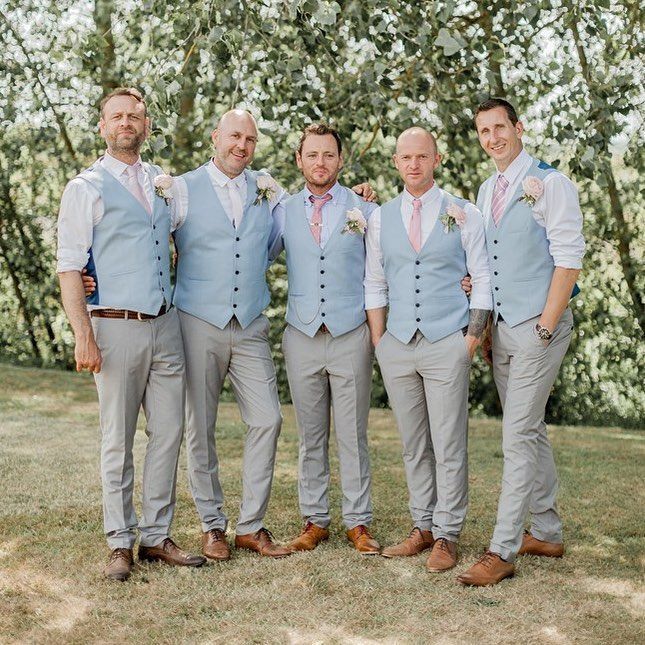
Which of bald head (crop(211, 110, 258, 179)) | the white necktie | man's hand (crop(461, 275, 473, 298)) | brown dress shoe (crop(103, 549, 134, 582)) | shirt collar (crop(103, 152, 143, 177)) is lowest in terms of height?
brown dress shoe (crop(103, 549, 134, 582))

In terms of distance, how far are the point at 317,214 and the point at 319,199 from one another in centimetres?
8

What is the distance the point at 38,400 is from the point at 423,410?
512cm

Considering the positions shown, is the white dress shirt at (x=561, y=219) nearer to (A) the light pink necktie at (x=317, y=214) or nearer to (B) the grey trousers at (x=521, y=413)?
(B) the grey trousers at (x=521, y=413)

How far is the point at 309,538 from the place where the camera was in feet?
13.8

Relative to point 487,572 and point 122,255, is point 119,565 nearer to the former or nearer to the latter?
point 122,255

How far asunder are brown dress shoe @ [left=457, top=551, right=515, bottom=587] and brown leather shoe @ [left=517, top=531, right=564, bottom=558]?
34 centimetres

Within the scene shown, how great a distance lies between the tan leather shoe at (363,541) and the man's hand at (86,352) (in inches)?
55.0

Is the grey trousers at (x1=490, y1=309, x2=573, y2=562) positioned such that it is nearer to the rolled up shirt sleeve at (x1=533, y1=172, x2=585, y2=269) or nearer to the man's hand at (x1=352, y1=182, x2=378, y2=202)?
the rolled up shirt sleeve at (x1=533, y1=172, x2=585, y2=269)

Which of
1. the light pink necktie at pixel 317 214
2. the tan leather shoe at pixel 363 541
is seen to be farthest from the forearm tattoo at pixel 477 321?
the tan leather shoe at pixel 363 541

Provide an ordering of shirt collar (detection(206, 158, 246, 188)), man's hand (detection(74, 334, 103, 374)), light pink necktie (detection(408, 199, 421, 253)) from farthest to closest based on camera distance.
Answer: shirt collar (detection(206, 158, 246, 188)) < light pink necktie (detection(408, 199, 421, 253)) < man's hand (detection(74, 334, 103, 374))

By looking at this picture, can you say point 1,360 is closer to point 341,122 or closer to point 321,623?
point 341,122

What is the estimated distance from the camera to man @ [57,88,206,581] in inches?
147

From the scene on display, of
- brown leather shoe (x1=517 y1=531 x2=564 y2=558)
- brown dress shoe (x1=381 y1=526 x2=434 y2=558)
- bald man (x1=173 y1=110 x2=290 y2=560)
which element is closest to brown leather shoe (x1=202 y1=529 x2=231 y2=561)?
bald man (x1=173 y1=110 x2=290 y2=560)

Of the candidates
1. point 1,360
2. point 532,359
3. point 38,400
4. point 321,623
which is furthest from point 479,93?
point 1,360
